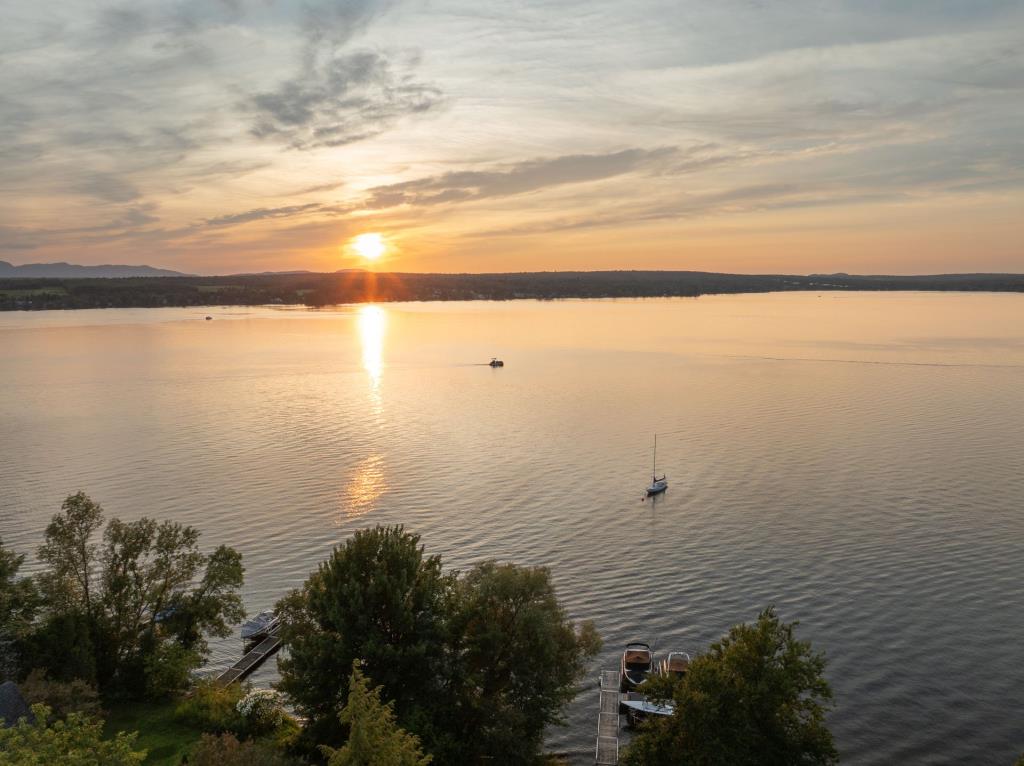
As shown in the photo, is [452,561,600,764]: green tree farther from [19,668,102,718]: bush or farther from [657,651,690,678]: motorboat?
[19,668,102,718]: bush

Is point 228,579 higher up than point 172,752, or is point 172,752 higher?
point 228,579

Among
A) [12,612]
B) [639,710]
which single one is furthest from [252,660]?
[639,710]

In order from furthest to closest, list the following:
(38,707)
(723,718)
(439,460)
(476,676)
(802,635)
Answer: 1. (439,460)
2. (802,635)
3. (476,676)
4. (723,718)
5. (38,707)

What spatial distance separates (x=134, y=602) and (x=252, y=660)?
8.83m

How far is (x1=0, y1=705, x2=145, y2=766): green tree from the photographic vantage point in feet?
73.8

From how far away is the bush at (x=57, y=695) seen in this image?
111ft

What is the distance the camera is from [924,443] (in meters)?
93.6

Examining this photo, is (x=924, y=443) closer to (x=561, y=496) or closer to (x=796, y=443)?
(x=796, y=443)

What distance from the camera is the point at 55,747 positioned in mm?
23766

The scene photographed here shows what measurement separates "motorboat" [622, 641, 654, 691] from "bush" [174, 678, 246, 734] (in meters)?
22.4

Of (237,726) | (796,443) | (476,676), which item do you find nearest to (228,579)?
(237,726)

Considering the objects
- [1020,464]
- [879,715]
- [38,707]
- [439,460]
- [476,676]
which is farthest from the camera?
[439,460]

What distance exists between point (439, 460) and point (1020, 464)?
228 ft

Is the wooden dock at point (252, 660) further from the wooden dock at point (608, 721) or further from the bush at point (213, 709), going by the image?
the wooden dock at point (608, 721)
